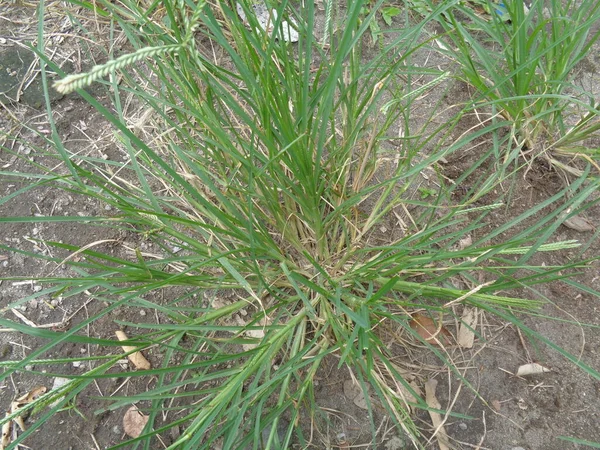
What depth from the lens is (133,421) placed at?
1.22m

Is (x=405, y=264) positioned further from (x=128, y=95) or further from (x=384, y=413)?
(x=128, y=95)

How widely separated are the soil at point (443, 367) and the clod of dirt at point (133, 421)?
0.6 inches

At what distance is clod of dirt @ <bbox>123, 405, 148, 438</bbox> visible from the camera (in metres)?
1.21

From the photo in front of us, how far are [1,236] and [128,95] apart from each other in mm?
573

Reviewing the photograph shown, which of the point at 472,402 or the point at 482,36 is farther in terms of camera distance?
the point at 482,36

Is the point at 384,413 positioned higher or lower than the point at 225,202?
lower

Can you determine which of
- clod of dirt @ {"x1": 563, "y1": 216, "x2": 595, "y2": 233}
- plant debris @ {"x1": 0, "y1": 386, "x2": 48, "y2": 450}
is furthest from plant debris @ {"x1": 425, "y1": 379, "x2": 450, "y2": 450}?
plant debris @ {"x1": 0, "y1": 386, "x2": 48, "y2": 450}

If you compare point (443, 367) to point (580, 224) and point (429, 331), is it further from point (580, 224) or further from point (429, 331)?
point (580, 224)

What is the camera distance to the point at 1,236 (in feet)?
4.76

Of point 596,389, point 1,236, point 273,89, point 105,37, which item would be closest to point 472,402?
point 596,389

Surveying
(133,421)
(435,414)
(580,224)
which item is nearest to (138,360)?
(133,421)

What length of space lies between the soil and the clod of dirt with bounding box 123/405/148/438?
0.05 feet

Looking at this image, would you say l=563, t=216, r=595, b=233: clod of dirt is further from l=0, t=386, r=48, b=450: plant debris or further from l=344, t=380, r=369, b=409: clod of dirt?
l=0, t=386, r=48, b=450: plant debris

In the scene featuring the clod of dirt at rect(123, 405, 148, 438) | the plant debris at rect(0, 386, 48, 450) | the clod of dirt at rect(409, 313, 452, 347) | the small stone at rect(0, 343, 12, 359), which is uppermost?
the small stone at rect(0, 343, 12, 359)
